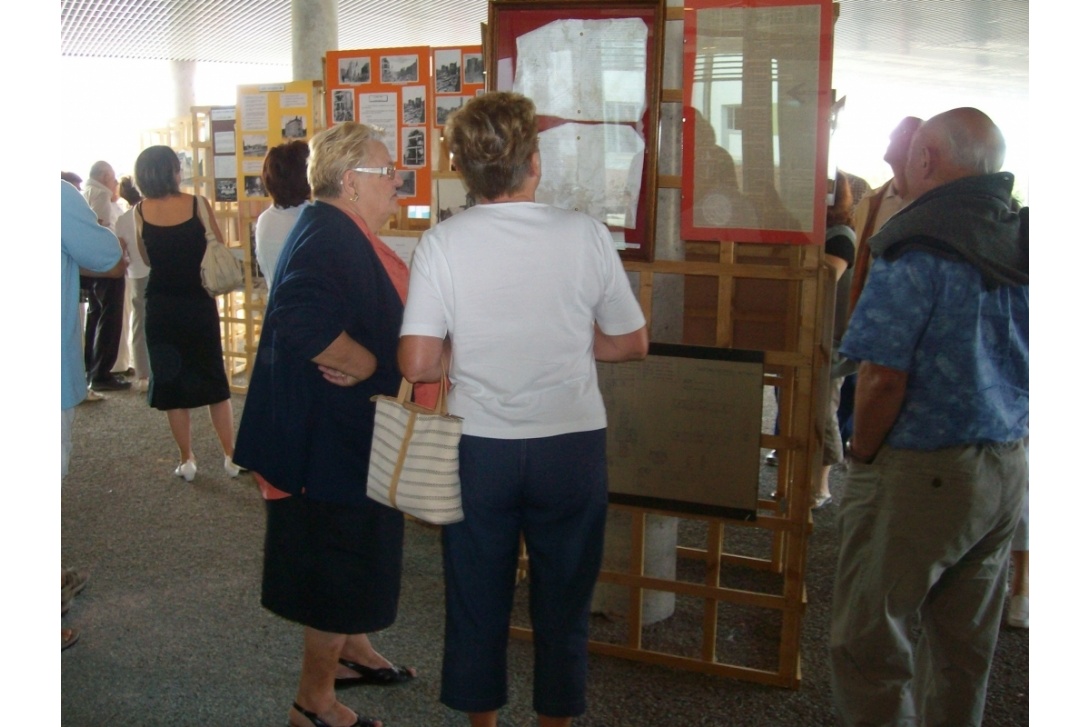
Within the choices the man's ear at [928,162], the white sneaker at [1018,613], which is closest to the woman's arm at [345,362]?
the man's ear at [928,162]

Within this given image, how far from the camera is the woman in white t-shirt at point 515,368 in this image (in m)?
1.84

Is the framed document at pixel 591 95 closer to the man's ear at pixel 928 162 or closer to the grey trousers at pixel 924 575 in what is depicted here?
the man's ear at pixel 928 162

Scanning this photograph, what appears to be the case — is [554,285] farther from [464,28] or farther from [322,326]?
[464,28]

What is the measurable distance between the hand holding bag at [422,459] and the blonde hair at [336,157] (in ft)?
1.89

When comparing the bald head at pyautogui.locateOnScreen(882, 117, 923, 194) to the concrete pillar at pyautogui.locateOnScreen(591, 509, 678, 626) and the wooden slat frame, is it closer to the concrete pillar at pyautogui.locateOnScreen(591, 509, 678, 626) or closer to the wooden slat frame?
the wooden slat frame

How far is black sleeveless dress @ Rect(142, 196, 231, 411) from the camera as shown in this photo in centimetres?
404

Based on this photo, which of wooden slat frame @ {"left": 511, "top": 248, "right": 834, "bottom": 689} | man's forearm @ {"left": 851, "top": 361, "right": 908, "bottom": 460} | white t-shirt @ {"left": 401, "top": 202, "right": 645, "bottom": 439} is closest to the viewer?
white t-shirt @ {"left": 401, "top": 202, "right": 645, "bottom": 439}

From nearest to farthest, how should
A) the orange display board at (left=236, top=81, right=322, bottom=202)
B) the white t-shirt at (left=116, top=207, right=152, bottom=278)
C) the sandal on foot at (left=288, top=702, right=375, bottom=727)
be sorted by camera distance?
1. the sandal on foot at (left=288, top=702, right=375, bottom=727)
2. the orange display board at (left=236, top=81, right=322, bottom=202)
3. the white t-shirt at (left=116, top=207, right=152, bottom=278)

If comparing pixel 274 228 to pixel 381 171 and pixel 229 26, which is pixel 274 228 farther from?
pixel 229 26

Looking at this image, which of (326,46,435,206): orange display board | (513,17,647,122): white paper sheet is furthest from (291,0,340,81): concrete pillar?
(513,17,647,122): white paper sheet

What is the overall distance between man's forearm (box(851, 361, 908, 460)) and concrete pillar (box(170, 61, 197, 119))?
1135 centimetres

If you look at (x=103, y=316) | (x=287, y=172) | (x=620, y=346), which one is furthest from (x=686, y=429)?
(x=103, y=316)

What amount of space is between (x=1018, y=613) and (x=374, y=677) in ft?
7.41
